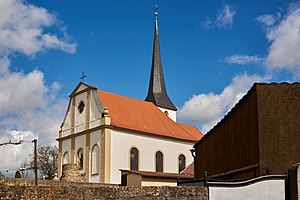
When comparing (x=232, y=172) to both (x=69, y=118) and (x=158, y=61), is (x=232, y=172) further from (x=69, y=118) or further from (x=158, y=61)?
(x=158, y=61)

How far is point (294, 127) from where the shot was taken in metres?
14.9

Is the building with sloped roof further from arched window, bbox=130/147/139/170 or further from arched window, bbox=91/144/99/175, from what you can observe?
→ arched window, bbox=130/147/139/170

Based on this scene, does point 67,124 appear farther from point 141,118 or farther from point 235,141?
point 235,141

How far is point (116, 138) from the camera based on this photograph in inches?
1604

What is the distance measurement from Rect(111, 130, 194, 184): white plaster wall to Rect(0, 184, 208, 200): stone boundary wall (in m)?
27.1

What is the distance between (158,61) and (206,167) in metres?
37.2

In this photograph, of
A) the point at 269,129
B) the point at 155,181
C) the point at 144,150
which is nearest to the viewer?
the point at 269,129

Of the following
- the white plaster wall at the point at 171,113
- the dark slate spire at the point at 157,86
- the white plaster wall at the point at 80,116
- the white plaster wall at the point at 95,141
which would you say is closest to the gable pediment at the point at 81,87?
the white plaster wall at the point at 80,116

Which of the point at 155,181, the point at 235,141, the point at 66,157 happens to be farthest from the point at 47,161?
the point at 235,141

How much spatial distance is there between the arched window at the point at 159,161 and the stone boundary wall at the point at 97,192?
102 ft

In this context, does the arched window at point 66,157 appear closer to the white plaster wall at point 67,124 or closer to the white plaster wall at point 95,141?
the white plaster wall at point 67,124

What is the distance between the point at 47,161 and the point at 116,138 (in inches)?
883

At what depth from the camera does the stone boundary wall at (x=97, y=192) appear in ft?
38.3

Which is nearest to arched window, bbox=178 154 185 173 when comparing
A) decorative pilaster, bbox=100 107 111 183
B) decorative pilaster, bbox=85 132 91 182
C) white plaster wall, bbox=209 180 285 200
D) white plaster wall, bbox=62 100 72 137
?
decorative pilaster, bbox=100 107 111 183
